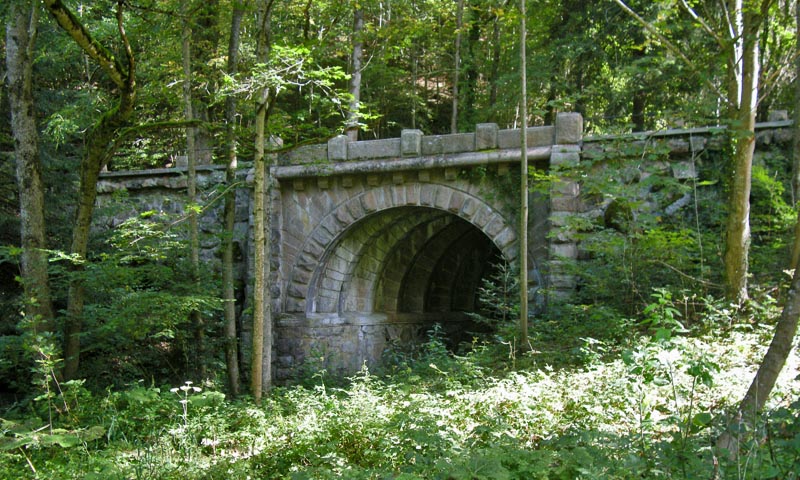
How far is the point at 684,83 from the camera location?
44.8 feet

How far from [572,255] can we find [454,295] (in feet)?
17.5

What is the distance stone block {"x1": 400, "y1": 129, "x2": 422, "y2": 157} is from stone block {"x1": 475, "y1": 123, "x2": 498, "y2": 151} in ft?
3.02

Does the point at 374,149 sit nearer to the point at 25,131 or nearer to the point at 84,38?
the point at 25,131

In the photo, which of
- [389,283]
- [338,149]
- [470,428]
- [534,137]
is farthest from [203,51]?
[470,428]

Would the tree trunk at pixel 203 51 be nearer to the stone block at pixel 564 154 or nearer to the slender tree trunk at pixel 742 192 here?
the stone block at pixel 564 154

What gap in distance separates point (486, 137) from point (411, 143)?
1.18 m

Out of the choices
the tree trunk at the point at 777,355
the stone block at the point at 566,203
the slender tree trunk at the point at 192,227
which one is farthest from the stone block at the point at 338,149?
the tree trunk at the point at 777,355

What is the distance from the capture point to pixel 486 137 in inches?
397

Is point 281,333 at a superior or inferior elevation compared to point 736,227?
inferior

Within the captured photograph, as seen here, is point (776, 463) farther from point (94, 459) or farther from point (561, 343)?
point (561, 343)

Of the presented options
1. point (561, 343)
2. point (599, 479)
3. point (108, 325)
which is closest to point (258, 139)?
point (108, 325)

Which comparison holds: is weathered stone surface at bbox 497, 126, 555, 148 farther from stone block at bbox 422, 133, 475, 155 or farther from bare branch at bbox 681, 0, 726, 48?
bare branch at bbox 681, 0, 726, 48

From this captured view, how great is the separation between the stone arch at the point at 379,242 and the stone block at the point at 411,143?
0.52 m

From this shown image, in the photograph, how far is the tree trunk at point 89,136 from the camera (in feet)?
19.0
